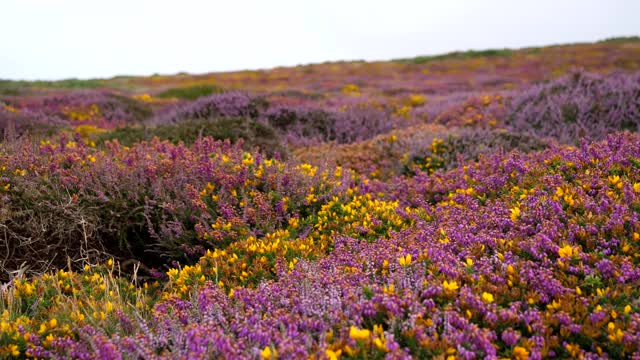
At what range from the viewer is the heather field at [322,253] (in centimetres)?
263

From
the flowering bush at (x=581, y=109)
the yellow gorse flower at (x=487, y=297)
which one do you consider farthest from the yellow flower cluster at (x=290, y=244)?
the flowering bush at (x=581, y=109)

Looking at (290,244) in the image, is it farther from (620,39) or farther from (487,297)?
(620,39)

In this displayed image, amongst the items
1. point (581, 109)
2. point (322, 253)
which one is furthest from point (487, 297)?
point (581, 109)

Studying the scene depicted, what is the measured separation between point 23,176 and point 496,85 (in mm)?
26406

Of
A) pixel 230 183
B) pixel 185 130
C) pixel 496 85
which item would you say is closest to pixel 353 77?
pixel 496 85

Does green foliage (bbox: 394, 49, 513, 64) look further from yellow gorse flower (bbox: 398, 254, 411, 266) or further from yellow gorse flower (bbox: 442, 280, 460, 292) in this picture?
yellow gorse flower (bbox: 442, 280, 460, 292)

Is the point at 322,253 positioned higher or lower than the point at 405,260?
lower

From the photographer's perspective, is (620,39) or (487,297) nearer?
(487,297)

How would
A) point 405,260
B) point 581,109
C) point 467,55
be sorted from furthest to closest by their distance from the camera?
point 467,55, point 581,109, point 405,260

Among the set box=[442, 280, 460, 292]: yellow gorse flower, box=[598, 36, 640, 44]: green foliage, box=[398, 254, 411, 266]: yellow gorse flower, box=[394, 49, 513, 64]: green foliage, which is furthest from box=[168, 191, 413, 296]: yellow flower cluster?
box=[598, 36, 640, 44]: green foliage

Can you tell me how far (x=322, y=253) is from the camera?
417 cm

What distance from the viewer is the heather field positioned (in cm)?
263

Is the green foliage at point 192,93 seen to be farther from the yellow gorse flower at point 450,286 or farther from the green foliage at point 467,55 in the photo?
the green foliage at point 467,55

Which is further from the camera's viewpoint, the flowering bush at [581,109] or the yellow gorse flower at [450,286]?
the flowering bush at [581,109]
